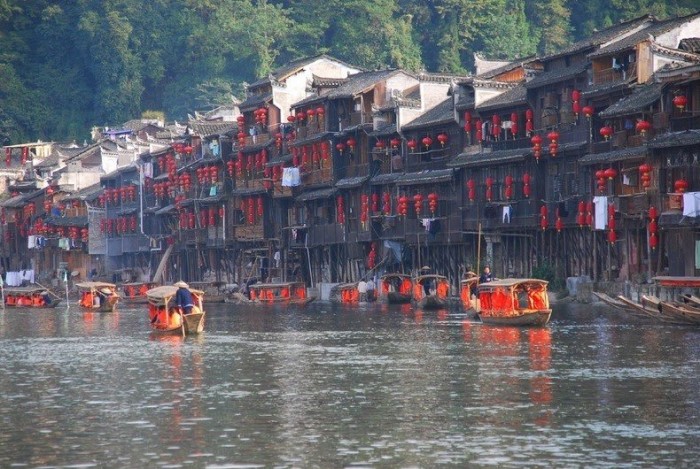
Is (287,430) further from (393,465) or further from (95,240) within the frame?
(95,240)

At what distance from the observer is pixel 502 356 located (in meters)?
45.3

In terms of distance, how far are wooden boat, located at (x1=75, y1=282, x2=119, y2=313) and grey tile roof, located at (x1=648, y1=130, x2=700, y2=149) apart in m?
37.5

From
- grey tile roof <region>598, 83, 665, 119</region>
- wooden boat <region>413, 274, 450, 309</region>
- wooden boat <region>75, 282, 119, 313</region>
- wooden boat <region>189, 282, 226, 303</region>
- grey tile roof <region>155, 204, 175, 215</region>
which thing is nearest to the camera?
grey tile roof <region>598, 83, 665, 119</region>

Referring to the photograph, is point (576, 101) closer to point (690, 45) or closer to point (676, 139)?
point (690, 45)

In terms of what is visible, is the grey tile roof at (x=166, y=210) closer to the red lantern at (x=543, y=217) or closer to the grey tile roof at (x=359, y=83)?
the grey tile roof at (x=359, y=83)

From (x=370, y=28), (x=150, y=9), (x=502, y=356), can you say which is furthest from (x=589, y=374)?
(x=150, y=9)

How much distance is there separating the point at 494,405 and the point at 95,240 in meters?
102

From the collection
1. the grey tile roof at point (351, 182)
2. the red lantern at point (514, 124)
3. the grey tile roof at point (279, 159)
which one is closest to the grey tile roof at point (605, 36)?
the red lantern at point (514, 124)

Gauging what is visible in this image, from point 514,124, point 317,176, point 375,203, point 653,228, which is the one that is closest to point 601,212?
point 653,228

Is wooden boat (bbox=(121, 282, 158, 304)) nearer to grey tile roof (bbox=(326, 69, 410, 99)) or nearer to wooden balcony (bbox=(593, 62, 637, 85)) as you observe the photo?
grey tile roof (bbox=(326, 69, 410, 99))

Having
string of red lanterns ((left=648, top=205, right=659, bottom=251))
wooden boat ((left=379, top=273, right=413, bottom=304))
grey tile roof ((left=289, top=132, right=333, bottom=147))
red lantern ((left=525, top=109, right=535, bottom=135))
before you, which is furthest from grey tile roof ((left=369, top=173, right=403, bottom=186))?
string of red lanterns ((left=648, top=205, right=659, bottom=251))

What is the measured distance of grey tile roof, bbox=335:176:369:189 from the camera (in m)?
92.6

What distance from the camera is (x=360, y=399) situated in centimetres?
3494

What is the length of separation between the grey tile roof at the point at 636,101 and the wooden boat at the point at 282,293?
95.3 ft
